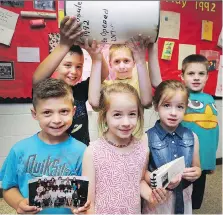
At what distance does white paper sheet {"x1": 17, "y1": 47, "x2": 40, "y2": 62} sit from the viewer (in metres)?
2.08

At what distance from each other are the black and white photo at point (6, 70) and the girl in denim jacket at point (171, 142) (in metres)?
1.28

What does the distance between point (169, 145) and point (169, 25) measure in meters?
1.56

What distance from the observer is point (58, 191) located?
94 centimetres

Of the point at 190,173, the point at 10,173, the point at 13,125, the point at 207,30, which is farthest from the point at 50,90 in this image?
the point at 207,30

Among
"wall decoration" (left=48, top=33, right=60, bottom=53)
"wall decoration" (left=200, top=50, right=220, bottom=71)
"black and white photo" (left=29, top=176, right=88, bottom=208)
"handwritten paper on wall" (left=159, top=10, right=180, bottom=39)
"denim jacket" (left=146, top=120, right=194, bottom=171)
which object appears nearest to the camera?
"black and white photo" (left=29, top=176, right=88, bottom=208)

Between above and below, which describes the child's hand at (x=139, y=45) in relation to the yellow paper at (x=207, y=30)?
below

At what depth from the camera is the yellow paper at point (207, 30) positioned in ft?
8.40

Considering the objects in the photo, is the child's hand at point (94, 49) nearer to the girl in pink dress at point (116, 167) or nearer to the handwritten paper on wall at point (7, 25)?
the girl in pink dress at point (116, 167)

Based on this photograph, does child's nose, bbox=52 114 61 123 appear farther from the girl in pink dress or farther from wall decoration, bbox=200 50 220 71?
wall decoration, bbox=200 50 220 71

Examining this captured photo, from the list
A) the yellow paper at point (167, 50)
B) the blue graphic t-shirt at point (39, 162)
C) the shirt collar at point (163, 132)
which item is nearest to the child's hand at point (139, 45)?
the shirt collar at point (163, 132)

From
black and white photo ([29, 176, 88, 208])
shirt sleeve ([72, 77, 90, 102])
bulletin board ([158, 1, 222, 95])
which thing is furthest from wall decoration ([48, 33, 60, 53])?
black and white photo ([29, 176, 88, 208])

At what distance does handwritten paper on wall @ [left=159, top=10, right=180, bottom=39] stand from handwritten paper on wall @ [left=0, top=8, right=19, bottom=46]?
43.9 inches

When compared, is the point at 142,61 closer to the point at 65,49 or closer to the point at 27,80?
the point at 65,49

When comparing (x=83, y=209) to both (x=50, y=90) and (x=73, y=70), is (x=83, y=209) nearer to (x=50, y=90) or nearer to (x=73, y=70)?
(x=50, y=90)
